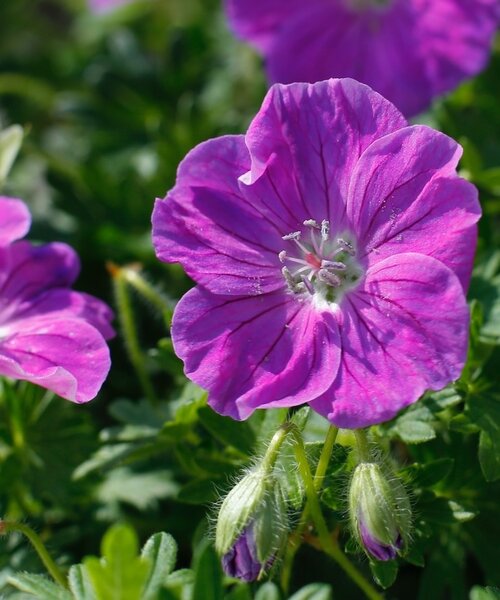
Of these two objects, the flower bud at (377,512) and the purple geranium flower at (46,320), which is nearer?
the flower bud at (377,512)

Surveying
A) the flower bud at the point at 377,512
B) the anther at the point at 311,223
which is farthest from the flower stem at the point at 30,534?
the anther at the point at 311,223

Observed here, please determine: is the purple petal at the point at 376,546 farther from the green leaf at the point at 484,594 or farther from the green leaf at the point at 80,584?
the green leaf at the point at 80,584

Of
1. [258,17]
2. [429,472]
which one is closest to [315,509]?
[429,472]

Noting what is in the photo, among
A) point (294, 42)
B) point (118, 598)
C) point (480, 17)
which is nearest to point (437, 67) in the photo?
point (480, 17)

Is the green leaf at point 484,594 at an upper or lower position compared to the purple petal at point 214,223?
lower

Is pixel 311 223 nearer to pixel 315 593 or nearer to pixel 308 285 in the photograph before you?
pixel 308 285

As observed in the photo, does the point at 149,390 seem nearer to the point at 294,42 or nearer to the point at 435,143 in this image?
the point at 435,143
